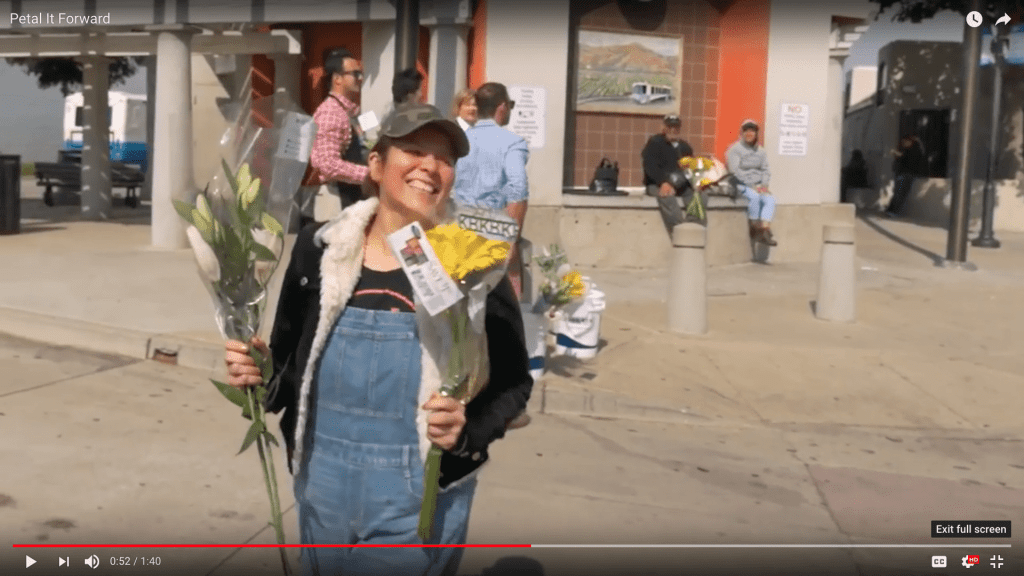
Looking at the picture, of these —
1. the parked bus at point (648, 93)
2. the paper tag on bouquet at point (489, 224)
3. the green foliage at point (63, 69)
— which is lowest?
the paper tag on bouquet at point (489, 224)

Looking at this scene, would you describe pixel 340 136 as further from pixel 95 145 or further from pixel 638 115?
pixel 95 145

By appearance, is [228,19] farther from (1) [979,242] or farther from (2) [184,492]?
(1) [979,242]

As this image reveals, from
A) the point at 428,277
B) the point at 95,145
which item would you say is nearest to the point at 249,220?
the point at 428,277

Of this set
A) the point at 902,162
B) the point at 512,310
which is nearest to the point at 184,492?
the point at 512,310

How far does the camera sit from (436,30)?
1485 centimetres

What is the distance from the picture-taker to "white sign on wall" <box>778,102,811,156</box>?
1628cm

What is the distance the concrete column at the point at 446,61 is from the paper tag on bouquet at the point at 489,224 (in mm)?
12095

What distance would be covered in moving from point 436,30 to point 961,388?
7.84 m

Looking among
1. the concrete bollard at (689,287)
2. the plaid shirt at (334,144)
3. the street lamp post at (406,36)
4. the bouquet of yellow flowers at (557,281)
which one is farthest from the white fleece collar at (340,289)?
the street lamp post at (406,36)

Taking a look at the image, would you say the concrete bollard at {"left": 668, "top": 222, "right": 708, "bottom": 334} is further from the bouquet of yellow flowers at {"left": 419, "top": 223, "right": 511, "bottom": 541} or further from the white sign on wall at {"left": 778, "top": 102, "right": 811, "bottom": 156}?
the bouquet of yellow flowers at {"left": 419, "top": 223, "right": 511, "bottom": 541}

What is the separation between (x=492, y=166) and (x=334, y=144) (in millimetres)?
1010

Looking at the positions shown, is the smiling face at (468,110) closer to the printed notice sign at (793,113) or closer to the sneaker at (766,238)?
the sneaker at (766,238)

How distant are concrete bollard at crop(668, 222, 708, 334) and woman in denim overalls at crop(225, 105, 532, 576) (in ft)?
23.8

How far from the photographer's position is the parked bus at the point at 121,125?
128ft
